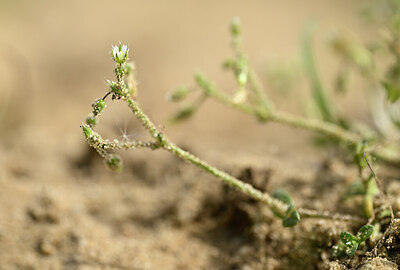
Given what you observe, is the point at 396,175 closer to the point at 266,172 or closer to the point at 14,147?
the point at 266,172

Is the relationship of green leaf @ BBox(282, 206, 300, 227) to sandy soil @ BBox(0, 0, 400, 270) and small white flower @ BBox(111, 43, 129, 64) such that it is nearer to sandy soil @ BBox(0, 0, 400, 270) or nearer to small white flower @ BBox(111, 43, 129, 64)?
sandy soil @ BBox(0, 0, 400, 270)

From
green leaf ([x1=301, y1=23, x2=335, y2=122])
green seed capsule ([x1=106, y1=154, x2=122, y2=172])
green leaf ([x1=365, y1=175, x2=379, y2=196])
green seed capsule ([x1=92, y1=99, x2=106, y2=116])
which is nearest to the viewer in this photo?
green seed capsule ([x1=92, y1=99, x2=106, y2=116])

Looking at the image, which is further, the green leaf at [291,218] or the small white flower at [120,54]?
the green leaf at [291,218]

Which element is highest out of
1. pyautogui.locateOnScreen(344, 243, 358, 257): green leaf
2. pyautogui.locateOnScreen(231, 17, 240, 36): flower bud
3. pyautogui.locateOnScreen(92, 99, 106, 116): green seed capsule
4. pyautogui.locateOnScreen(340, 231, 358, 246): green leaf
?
pyautogui.locateOnScreen(231, 17, 240, 36): flower bud

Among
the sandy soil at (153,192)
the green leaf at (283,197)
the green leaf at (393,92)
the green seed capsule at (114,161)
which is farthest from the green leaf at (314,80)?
the green seed capsule at (114,161)

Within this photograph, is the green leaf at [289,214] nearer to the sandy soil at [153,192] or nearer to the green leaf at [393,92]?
the sandy soil at [153,192]

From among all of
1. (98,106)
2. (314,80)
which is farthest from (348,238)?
(314,80)

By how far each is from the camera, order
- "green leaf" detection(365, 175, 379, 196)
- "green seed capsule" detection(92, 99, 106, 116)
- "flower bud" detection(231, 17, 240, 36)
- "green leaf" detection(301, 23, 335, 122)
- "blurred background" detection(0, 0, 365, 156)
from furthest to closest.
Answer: "blurred background" detection(0, 0, 365, 156), "green leaf" detection(301, 23, 335, 122), "flower bud" detection(231, 17, 240, 36), "green leaf" detection(365, 175, 379, 196), "green seed capsule" detection(92, 99, 106, 116)

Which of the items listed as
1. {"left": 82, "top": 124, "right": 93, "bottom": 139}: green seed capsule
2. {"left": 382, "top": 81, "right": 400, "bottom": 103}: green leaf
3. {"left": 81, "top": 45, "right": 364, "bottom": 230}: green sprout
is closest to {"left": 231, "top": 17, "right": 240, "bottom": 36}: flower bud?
{"left": 81, "top": 45, "right": 364, "bottom": 230}: green sprout

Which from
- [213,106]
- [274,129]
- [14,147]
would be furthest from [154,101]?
[14,147]
